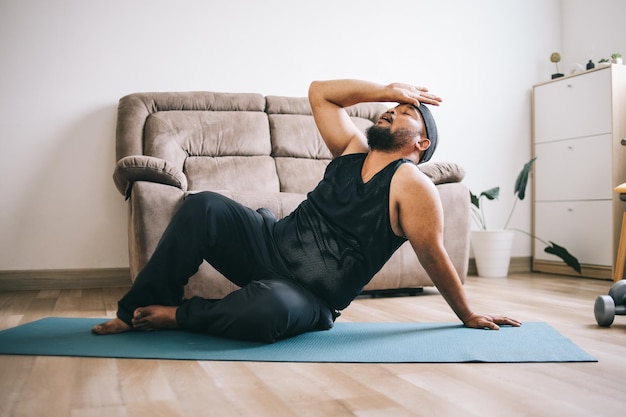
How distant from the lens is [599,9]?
14.1ft

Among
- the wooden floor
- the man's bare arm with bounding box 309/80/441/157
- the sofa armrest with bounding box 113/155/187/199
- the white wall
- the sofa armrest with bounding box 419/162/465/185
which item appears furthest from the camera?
the white wall

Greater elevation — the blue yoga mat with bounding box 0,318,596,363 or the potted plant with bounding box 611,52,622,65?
the potted plant with bounding box 611,52,622,65

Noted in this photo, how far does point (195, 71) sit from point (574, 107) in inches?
105

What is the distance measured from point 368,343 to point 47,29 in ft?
9.28

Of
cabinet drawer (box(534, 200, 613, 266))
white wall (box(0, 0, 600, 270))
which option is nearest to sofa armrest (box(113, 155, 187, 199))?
white wall (box(0, 0, 600, 270))

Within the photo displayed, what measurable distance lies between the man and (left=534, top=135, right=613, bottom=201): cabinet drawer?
93.7 inches

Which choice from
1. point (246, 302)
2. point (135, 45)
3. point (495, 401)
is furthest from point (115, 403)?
point (135, 45)

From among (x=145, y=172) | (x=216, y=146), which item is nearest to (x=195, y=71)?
(x=216, y=146)

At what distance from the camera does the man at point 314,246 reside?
1.68m

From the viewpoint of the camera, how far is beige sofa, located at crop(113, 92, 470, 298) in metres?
2.49

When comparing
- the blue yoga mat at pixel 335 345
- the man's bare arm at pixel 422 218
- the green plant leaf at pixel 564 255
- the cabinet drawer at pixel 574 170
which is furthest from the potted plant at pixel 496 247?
the man's bare arm at pixel 422 218

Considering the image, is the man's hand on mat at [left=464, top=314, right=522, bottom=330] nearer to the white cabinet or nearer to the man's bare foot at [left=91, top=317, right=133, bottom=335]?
the man's bare foot at [left=91, top=317, right=133, bottom=335]

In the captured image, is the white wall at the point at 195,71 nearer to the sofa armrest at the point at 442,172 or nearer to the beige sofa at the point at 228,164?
the beige sofa at the point at 228,164

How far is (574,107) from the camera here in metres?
4.04
